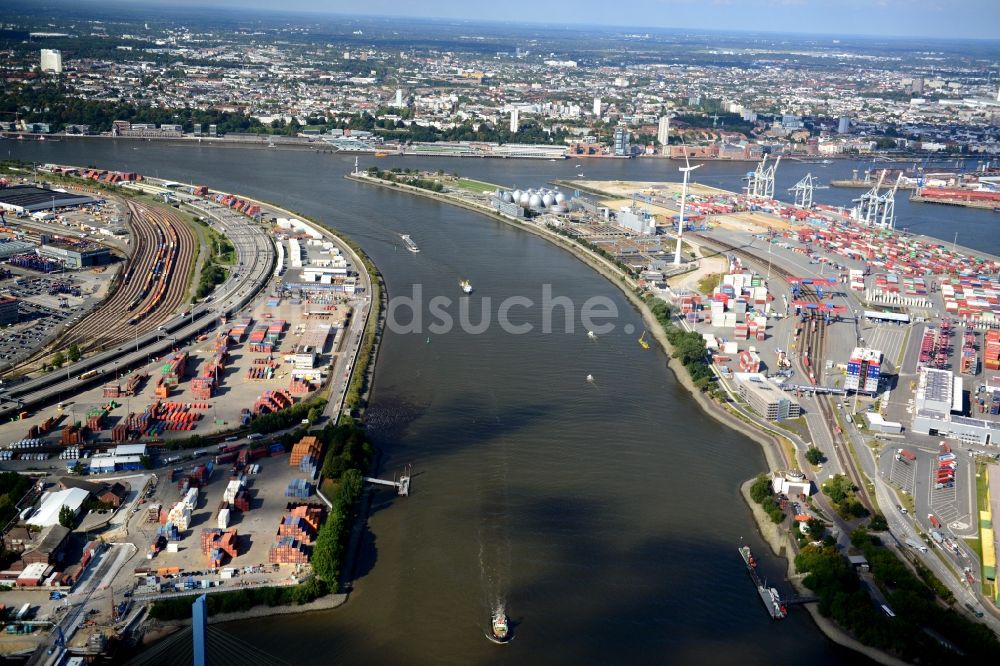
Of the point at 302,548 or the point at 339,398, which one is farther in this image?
the point at 339,398

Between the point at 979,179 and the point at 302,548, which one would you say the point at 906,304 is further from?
the point at 979,179

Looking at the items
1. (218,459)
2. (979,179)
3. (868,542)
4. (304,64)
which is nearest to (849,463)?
(868,542)

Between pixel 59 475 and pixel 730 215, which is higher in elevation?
pixel 730 215

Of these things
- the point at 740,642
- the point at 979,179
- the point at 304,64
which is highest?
the point at 304,64

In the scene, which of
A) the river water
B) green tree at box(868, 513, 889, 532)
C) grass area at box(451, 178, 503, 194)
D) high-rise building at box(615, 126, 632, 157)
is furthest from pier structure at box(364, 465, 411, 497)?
high-rise building at box(615, 126, 632, 157)

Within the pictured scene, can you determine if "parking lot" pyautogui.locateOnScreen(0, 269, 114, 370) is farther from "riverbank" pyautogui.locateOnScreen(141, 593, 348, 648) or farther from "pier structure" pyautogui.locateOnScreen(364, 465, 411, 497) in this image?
"riverbank" pyautogui.locateOnScreen(141, 593, 348, 648)

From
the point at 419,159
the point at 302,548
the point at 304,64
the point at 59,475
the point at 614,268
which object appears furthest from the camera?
the point at 304,64

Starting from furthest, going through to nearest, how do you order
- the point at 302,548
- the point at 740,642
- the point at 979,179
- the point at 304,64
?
the point at 304,64
the point at 979,179
the point at 302,548
the point at 740,642

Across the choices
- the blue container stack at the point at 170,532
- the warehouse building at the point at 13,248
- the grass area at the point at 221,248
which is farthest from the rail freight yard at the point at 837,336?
the warehouse building at the point at 13,248
